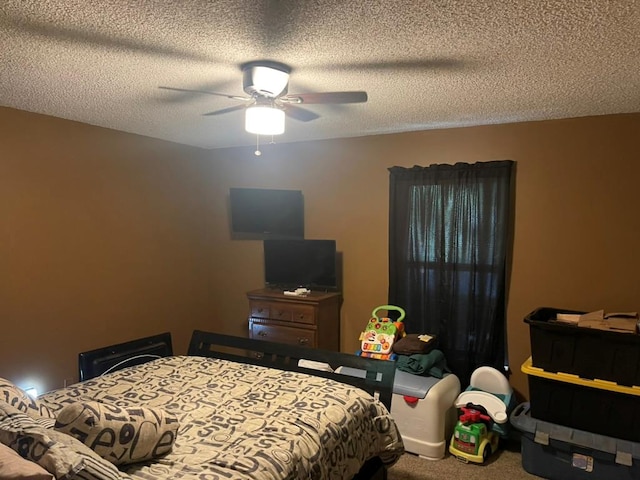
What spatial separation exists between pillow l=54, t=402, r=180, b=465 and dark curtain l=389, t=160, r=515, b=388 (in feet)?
8.06

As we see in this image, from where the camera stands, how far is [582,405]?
113 inches

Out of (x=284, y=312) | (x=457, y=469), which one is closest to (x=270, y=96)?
(x=284, y=312)

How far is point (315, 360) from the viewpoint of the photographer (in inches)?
112

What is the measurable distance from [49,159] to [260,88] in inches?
82.9

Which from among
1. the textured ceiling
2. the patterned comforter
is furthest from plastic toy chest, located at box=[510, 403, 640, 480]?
the textured ceiling

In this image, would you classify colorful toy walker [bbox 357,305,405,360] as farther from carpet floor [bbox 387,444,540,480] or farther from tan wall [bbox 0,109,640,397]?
carpet floor [bbox 387,444,540,480]

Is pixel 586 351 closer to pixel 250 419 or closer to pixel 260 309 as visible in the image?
pixel 250 419

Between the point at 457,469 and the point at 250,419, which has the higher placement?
the point at 250,419

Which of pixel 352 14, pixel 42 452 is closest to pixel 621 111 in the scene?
pixel 352 14

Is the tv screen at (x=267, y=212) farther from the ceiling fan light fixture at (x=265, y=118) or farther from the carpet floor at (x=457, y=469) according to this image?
the carpet floor at (x=457, y=469)

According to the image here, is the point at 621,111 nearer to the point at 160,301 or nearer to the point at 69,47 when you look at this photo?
the point at 69,47

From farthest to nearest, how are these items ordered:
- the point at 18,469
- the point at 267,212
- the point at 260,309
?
the point at 267,212, the point at 260,309, the point at 18,469

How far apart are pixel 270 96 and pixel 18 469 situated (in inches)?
72.0

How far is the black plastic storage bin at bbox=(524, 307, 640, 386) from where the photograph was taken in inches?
106
